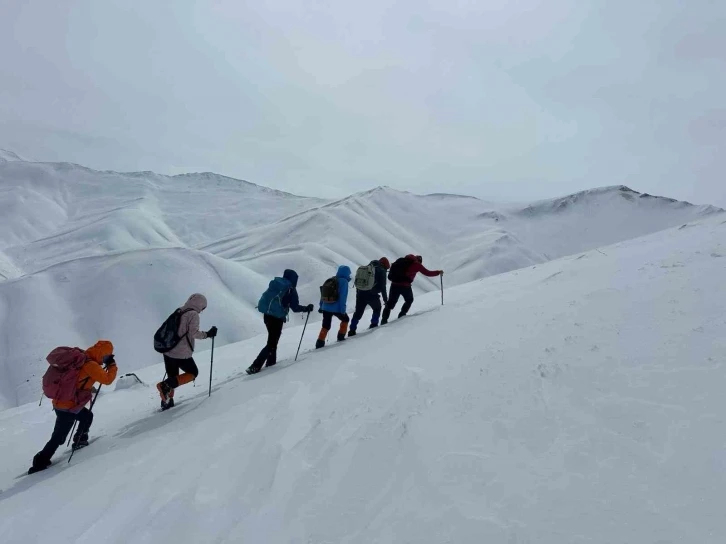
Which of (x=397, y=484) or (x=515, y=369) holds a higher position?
(x=515, y=369)

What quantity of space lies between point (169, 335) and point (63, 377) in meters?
1.59

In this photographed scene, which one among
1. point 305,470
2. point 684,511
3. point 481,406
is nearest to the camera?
point 684,511

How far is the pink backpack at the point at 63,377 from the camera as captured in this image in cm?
649

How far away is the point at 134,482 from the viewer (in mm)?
4723

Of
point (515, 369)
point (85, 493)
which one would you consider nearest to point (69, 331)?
point (85, 493)

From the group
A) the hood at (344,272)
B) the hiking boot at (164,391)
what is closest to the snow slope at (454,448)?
the hiking boot at (164,391)

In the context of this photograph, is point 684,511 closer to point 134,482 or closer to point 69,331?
point 134,482

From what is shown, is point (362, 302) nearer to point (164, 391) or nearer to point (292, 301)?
point (292, 301)

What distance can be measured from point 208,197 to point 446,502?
167 meters

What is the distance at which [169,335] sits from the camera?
7594 mm

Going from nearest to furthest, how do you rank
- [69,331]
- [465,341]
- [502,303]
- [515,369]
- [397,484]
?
[397,484] < [515,369] < [465,341] < [502,303] < [69,331]

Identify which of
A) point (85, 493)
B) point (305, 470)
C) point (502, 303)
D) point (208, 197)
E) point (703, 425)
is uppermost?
point (208, 197)

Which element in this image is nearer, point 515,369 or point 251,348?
point 515,369

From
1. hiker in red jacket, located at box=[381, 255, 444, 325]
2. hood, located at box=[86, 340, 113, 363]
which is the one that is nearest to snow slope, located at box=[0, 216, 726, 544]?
hood, located at box=[86, 340, 113, 363]
